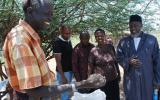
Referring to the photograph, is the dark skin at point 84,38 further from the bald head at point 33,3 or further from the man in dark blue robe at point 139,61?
the bald head at point 33,3

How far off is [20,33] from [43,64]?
0.23 meters

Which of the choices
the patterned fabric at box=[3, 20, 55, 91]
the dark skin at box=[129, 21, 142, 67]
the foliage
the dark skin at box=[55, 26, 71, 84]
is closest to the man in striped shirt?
the patterned fabric at box=[3, 20, 55, 91]

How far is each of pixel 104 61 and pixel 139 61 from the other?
0.62 m

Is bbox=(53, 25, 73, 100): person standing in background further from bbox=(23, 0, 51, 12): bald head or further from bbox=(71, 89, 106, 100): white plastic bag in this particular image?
bbox=(23, 0, 51, 12): bald head

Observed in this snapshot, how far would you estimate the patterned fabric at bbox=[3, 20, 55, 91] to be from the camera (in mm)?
2336

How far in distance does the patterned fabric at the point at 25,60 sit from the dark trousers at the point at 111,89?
3844 mm

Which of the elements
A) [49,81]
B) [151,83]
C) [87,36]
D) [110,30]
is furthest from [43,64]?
[110,30]

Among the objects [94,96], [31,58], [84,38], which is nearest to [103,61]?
[84,38]

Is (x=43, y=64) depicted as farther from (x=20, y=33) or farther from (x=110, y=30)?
(x=110, y=30)

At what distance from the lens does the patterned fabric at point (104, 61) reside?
6102 millimetres

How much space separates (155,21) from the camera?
711cm

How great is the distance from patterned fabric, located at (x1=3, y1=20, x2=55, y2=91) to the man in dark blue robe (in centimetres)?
335

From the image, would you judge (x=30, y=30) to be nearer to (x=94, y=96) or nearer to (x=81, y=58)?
(x=94, y=96)

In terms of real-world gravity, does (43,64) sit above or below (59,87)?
above
